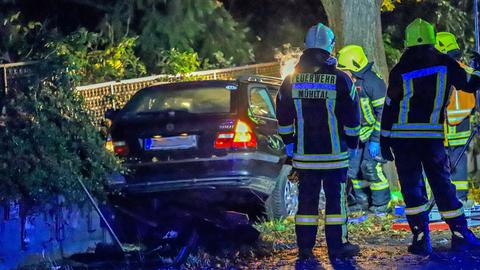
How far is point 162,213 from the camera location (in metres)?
9.08

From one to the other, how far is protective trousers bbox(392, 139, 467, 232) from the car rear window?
2161mm

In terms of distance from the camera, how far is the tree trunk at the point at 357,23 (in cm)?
1064

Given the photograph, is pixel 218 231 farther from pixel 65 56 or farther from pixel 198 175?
pixel 65 56

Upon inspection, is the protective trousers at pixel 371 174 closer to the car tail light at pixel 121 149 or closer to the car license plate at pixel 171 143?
the car license plate at pixel 171 143

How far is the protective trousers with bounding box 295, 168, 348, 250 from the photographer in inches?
285

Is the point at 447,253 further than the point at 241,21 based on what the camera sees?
No

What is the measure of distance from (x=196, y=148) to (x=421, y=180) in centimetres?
228

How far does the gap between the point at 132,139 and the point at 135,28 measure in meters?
5.09

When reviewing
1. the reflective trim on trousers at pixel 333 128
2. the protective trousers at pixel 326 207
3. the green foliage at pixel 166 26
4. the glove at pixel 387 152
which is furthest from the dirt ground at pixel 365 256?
the green foliage at pixel 166 26

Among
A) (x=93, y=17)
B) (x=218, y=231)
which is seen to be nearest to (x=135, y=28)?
(x=93, y=17)

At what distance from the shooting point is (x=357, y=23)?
10.7m

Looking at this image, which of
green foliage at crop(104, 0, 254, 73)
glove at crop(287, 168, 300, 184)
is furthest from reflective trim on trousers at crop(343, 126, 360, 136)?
green foliage at crop(104, 0, 254, 73)

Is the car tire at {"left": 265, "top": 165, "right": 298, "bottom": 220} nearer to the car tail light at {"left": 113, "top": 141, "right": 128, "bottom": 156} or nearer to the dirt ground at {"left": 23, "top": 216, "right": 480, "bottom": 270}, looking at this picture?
the dirt ground at {"left": 23, "top": 216, "right": 480, "bottom": 270}

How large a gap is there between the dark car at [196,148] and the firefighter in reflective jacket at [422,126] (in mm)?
1823
